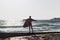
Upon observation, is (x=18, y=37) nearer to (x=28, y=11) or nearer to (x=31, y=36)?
(x=31, y=36)

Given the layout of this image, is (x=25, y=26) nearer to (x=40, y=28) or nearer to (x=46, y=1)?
(x=40, y=28)

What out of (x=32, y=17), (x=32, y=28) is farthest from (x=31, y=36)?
(x=32, y=17)

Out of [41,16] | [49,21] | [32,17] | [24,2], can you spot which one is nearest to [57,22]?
[49,21]

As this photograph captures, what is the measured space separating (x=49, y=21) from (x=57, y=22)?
110 mm

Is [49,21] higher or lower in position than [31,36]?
higher

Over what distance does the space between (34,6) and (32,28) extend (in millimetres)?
294

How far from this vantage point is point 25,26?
1.52m

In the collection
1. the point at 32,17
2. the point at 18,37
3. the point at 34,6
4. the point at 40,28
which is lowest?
the point at 18,37

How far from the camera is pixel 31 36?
5.00 ft

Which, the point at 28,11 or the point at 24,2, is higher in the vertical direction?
the point at 24,2

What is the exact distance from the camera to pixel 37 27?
1.54 meters

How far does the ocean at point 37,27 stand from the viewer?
1.49 m

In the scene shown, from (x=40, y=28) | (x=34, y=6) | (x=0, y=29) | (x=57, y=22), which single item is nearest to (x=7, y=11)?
(x=0, y=29)

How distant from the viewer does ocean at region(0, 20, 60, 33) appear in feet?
4.90
